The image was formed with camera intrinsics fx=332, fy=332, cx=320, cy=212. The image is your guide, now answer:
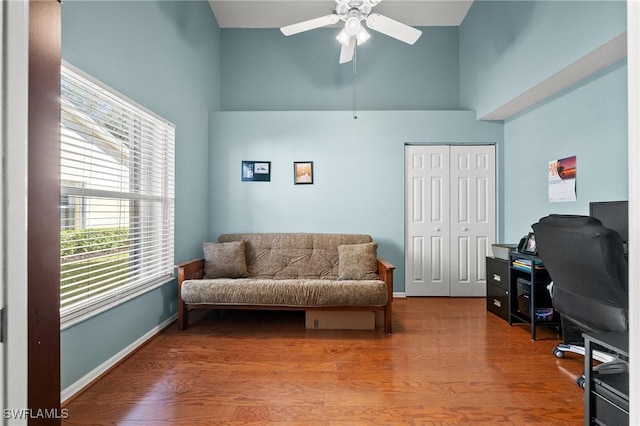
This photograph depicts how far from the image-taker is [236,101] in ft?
14.7

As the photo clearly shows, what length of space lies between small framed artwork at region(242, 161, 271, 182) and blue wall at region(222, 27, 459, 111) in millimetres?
877

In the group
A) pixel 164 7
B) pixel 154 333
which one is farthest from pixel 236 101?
pixel 154 333

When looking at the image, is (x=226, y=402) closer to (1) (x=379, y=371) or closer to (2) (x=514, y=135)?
(1) (x=379, y=371)

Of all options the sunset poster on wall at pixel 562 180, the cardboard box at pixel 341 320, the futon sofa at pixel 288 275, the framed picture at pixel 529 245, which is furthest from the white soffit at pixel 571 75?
the cardboard box at pixel 341 320

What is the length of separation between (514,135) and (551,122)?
26.8 inches

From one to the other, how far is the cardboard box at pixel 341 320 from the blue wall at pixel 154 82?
1402mm

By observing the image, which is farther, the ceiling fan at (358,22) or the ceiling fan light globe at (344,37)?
the ceiling fan light globe at (344,37)

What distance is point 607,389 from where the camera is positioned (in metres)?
1.27

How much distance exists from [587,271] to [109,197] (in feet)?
10.0

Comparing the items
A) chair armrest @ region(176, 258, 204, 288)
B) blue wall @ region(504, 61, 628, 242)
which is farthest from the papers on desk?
chair armrest @ region(176, 258, 204, 288)

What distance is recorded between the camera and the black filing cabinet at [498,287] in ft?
10.5

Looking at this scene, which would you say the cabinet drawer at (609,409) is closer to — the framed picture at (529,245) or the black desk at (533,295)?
the black desk at (533,295)

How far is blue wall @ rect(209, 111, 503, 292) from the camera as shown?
162 inches

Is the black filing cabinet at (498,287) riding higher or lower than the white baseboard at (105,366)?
higher
